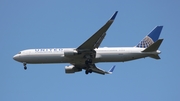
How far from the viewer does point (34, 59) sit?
5125 centimetres

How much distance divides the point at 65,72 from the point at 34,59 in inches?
266

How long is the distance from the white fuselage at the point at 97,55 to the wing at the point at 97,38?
1.67m

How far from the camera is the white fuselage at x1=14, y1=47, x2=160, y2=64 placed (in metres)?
50.3

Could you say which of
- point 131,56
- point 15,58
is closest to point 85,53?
point 131,56

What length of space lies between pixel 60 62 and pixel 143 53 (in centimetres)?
1126

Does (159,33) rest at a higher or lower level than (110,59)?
higher

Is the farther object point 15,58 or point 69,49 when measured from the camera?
point 15,58

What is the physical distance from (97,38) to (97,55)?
3812mm

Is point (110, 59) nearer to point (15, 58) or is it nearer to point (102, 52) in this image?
point (102, 52)

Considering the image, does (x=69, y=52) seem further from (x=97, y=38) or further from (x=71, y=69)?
(x=71, y=69)

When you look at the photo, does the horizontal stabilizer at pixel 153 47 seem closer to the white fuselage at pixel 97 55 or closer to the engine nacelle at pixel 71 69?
the white fuselage at pixel 97 55

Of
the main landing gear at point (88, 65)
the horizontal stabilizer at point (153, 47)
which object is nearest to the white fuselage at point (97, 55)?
the horizontal stabilizer at point (153, 47)

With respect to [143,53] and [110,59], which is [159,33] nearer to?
[143,53]

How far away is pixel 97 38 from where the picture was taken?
1868 inches
